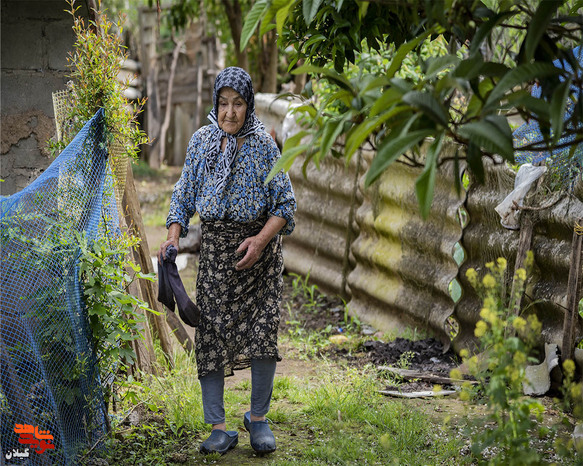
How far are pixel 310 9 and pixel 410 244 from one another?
144 inches

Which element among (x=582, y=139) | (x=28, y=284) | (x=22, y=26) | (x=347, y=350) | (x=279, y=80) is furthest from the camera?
(x=279, y=80)

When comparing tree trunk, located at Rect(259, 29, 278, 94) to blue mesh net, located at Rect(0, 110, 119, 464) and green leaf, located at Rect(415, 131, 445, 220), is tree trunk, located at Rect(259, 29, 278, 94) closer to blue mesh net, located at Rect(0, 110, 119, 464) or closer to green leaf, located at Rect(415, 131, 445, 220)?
blue mesh net, located at Rect(0, 110, 119, 464)

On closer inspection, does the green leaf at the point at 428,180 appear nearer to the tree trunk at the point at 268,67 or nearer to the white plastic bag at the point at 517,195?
the white plastic bag at the point at 517,195

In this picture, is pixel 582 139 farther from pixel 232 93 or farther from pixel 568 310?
pixel 568 310

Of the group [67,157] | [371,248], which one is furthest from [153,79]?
[67,157]

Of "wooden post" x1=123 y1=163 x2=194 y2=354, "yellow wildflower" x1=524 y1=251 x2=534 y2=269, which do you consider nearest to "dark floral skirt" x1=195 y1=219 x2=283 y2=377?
"wooden post" x1=123 y1=163 x2=194 y2=354

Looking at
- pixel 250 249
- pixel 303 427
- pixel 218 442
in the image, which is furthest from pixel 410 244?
pixel 218 442

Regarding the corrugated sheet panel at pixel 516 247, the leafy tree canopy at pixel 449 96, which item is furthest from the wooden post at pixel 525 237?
the leafy tree canopy at pixel 449 96

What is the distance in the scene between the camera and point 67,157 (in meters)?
3.39

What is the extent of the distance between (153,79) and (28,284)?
12129 millimetres

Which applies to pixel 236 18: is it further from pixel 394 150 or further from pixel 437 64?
pixel 394 150

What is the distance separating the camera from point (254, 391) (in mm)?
3930

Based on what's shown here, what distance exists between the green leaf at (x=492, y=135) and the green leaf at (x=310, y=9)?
68 cm

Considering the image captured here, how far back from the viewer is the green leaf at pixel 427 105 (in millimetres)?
1872
